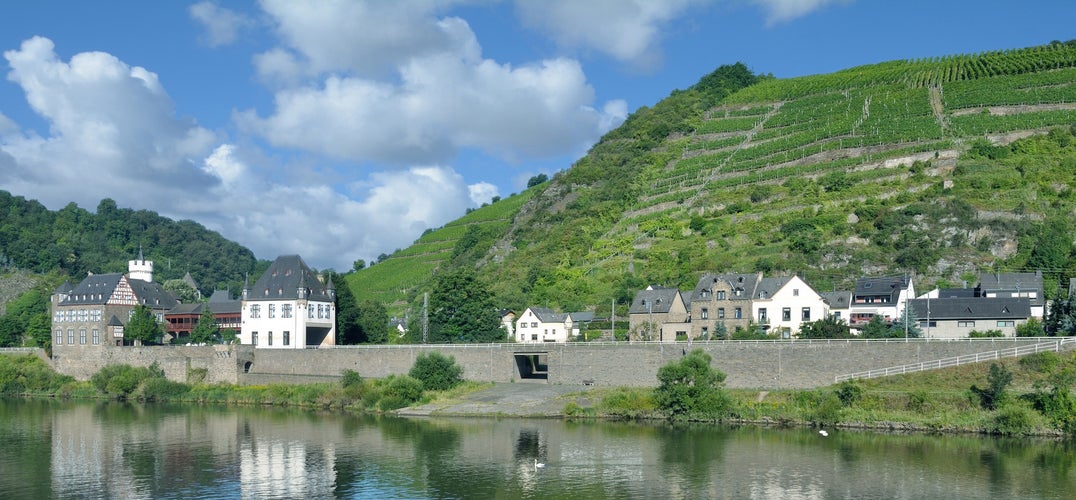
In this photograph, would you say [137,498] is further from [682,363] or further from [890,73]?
[890,73]

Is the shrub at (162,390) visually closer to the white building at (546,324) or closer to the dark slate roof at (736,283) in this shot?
the white building at (546,324)

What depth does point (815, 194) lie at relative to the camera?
103562 mm

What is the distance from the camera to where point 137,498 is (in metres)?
37.9

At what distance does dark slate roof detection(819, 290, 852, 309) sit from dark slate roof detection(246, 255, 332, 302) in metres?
39.8

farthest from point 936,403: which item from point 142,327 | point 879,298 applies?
point 142,327

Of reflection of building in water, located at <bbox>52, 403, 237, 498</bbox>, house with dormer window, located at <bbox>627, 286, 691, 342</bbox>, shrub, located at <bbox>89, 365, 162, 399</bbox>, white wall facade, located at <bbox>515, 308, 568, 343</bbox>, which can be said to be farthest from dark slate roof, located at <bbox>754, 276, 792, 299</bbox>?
shrub, located at <bbox>89, 365, 162, 399</bbox>

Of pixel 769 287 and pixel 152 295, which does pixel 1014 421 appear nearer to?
pixel 769 287

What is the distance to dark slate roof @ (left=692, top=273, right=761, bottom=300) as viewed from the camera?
74375mm

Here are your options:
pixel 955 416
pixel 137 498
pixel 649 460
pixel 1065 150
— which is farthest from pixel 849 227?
pixel 137 498

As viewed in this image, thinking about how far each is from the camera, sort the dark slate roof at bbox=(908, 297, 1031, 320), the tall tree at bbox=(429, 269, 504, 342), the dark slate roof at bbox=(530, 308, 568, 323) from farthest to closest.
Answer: the dark slate roof at bbox=(530, 308, 568, 323) < the tall tree at bbox=(429, 269, 504, 342) < the dark slate roof at bbox=(908, 297, 1031, 320)

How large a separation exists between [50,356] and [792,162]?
80.2 metres

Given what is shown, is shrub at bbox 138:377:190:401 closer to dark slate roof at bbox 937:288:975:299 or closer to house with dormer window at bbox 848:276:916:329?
house with dormer window at bbox 848:276:916:329

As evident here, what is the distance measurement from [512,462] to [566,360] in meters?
22.4

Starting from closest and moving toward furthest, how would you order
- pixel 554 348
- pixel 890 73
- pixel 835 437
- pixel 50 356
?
pixel 835 437 < pixel 554 348 < pixel 50 356 < pixel 890 73
